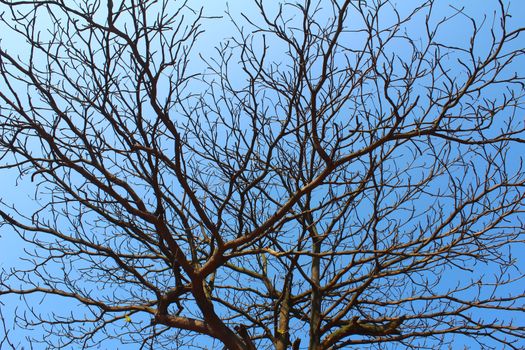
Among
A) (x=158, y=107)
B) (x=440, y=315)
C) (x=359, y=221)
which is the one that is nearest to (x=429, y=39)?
(x=158, y=107)

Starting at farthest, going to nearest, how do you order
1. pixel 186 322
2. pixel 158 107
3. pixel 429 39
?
pixel 186 322, pixel 429 39, pixel 158 107

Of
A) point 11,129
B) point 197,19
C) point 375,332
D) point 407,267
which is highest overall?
A: point 11,129

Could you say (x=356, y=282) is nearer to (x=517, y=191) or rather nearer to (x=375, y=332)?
(x=375, y=332)

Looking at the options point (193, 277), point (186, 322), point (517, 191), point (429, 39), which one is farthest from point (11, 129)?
point (517, 191)

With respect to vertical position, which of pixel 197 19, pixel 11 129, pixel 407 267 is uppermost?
pixel 11 129

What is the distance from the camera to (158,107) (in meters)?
3.60

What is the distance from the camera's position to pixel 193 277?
4.54 m

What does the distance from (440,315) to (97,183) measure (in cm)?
399

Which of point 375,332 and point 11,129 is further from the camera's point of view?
point 375,332

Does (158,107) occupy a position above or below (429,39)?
below

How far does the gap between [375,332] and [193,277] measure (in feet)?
6.78

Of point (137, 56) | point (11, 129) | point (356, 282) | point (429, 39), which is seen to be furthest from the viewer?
point (356, 282)

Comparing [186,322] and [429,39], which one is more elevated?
[429,39]

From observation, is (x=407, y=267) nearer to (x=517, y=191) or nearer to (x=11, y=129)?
(x=517, y=191)
